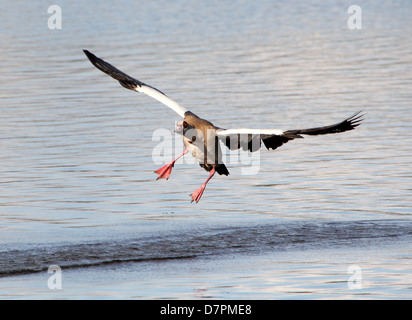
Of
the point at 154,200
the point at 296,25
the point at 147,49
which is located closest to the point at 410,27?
the point at 296,25

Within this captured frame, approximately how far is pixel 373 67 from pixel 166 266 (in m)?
17.9

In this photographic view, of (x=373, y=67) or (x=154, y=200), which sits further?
(x=373, y=67)

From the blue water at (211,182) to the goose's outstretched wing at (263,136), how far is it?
4.13ft

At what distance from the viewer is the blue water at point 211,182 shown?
1139 centimetres

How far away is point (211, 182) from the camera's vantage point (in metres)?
16.7

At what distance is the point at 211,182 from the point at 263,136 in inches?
171

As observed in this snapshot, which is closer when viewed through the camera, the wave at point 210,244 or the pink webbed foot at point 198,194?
the wave at point 210,244

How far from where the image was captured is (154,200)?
15156 mm
